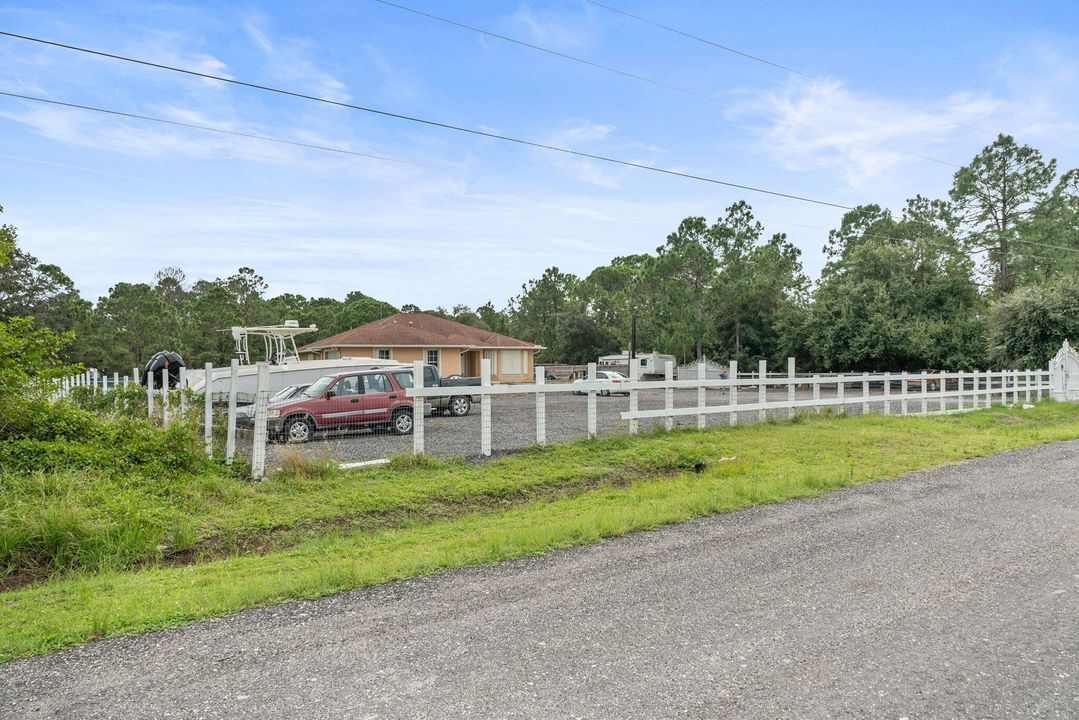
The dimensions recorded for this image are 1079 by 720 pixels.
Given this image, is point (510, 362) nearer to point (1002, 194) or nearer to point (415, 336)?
point (415, 336)

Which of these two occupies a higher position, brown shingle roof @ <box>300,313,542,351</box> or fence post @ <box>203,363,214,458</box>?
brown shingle roof @ <box>300,313,542,351</box>

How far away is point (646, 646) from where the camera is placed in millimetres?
3607

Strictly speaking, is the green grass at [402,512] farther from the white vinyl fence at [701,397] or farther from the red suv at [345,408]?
the red suv at [345,408]

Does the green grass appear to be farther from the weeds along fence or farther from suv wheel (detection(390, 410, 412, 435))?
suv wheel (detection(390, 410, 412, 435))

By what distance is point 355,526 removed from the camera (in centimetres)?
675

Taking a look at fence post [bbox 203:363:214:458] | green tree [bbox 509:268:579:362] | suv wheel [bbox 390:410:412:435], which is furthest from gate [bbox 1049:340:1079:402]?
green tree [bbox 509:268:579:362]

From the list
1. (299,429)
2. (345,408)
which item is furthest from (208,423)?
(345,408)

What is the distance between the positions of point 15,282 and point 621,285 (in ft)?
163

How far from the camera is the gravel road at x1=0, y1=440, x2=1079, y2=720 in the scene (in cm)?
303

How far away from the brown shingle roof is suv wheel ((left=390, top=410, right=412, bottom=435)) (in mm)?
20859

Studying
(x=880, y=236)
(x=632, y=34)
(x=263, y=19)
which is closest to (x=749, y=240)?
(x=880, y=236)

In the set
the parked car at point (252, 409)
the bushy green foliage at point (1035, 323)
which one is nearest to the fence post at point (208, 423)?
the parked car at point (252, 409)

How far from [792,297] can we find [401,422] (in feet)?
133

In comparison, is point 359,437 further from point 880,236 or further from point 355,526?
point 880,236
